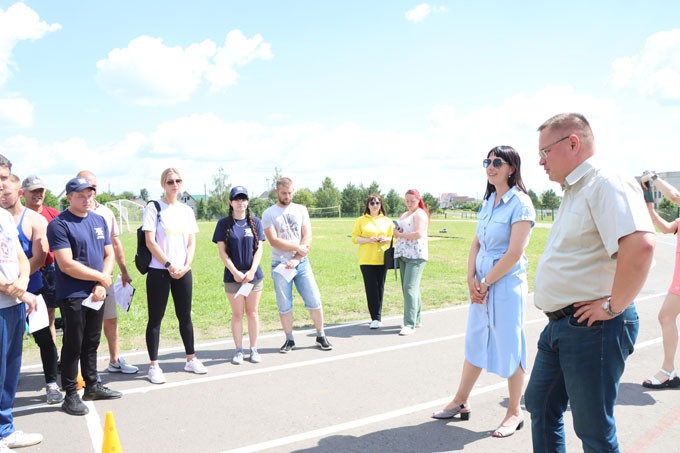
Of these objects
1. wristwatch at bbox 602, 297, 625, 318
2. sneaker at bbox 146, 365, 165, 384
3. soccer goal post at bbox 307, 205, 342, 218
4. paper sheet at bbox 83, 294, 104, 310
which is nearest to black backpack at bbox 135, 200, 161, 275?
paper sheet at bbox 83, 294, 104, 310

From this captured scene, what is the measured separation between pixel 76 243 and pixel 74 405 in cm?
150

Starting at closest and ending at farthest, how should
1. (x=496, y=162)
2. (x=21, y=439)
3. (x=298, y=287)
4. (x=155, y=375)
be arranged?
(x=21, y=439), (x=496, y=162), (x=155, y=375), (x=298, y=287)

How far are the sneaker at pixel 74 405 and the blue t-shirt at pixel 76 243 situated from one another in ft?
3.04

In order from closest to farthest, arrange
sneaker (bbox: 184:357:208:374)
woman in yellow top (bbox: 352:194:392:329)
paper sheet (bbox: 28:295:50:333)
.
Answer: paper sheet (bbox: 28:295:50:333), sneaker (bbox: 184:357:208:374), woman in yellow top (bbox: 352:194:392:329)

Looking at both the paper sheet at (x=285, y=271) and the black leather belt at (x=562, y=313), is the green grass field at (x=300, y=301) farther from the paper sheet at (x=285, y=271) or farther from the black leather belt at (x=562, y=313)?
the black leather belt at (x=562, y=313)

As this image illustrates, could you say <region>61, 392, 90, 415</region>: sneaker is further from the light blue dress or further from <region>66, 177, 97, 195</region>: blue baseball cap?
the light blue dress

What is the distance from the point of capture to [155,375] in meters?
5.51

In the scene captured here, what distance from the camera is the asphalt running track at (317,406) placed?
4.01 meters

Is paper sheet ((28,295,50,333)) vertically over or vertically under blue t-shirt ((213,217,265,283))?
under

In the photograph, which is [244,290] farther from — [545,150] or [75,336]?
[545,150]

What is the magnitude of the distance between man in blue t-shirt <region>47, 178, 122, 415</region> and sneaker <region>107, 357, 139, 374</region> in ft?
2.33

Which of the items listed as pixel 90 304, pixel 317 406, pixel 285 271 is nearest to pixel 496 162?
pixel 317 406

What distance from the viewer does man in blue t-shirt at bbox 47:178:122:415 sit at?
4.73 m

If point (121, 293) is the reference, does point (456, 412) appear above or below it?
below
